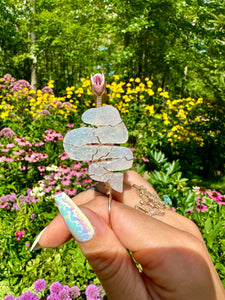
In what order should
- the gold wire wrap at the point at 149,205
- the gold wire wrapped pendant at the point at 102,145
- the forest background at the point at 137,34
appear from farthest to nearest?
1. the forest background at the point at 137,34
2. the gold wire wrap at the point at 149,205
3. the gold wire wrapped pendant at the point at 102,145

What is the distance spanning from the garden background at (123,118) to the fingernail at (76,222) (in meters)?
0.98

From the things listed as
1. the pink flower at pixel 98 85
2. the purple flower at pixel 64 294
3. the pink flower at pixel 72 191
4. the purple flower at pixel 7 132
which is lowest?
the purple flower at pixel 64 294

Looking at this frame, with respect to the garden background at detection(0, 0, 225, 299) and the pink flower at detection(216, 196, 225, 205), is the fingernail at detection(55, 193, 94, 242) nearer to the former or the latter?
the garden background at detection(0, 0, 225, 299)

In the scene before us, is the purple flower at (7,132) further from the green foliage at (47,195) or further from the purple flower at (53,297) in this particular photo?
the purple flower at (53,297)

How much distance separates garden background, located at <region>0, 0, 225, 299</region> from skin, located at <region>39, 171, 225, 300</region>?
2.30ft

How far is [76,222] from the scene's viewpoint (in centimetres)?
79

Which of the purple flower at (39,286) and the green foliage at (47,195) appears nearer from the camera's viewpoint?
the purple flower at (39,286)

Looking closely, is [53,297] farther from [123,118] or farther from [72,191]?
[123,118]

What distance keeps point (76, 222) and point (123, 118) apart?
353 centimetres

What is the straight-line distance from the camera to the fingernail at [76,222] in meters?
0.78

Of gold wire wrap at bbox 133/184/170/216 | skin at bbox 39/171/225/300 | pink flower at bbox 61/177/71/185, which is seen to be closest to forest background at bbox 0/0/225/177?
pink flower at bbox 61/177/71/185

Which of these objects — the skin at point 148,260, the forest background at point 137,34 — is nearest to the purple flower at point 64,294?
the skin at point 148,260

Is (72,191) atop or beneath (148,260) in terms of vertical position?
beneath

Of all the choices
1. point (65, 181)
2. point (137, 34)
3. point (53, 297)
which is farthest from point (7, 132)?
point (137, 34)
